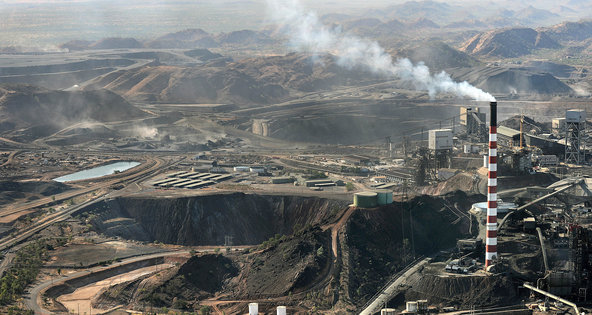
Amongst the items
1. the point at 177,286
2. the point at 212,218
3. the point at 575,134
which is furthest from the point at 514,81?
the point at 177,286

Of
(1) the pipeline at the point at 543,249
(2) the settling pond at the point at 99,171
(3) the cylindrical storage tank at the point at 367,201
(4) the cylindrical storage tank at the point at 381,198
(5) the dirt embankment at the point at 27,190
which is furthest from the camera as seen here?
(2) the settling pond at the point at 99,171

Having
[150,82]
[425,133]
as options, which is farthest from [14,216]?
[150,82]

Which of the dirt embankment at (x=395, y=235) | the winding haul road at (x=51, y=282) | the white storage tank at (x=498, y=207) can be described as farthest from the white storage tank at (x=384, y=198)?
the winding haul road at (x=51, y=282)

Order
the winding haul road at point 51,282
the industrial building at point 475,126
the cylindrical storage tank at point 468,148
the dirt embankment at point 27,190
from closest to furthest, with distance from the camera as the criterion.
→ the winding haul road at point 51,282, the dirt embankment at point 27,190, the cylindrical storage tank at point 468,148, the industrial building at point 475,126

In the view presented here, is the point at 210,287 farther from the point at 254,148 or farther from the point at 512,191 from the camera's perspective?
the point at 254,148

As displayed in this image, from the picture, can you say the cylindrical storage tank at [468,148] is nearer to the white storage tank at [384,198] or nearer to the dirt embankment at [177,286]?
the white storage tank at [384,198]

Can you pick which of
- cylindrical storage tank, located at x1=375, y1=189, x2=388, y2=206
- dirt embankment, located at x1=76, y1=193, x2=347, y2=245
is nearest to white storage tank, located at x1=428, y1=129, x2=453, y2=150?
dirt embankment, located at x1=76, y1=193, x2=347, y2=245

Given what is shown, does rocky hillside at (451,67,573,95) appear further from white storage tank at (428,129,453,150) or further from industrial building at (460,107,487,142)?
white storage tank at (428,129,453,150)
